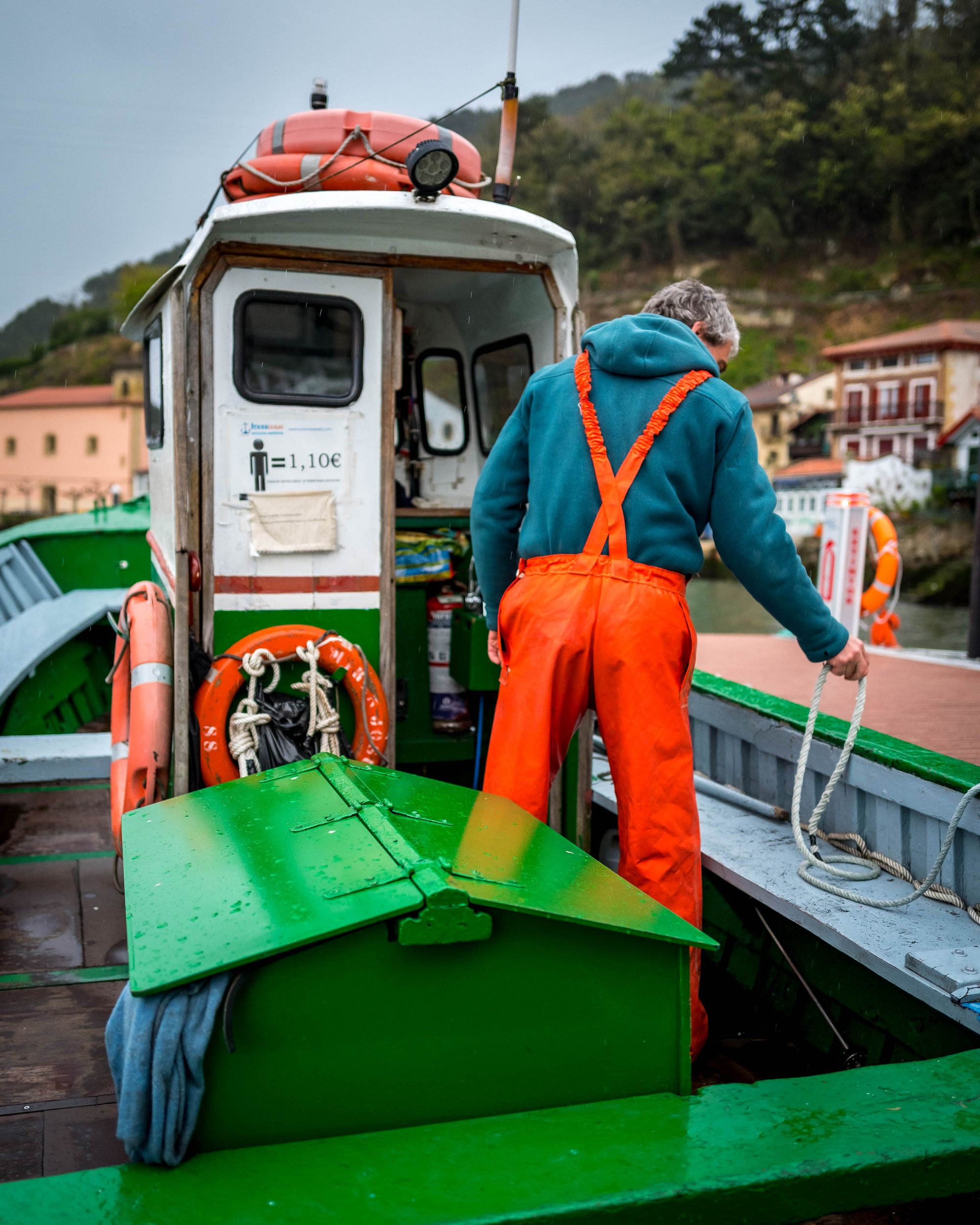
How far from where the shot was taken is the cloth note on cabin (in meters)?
3.99

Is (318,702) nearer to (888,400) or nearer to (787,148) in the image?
(888,400)

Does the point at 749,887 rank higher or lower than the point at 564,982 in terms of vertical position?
lower

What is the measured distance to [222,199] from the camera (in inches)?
164

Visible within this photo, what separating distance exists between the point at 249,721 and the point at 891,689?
5.17m

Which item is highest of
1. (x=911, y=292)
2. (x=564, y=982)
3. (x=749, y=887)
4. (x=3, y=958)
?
(x=911, y=292)

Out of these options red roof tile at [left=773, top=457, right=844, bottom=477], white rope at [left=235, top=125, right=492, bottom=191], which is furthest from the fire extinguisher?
red roof tile at [left=773, top=457, right=844, bottom=477]

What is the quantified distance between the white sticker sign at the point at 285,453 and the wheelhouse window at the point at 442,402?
6.24ft

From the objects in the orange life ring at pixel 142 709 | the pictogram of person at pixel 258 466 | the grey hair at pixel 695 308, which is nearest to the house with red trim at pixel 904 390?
the pictogram of person at pixel 258 466

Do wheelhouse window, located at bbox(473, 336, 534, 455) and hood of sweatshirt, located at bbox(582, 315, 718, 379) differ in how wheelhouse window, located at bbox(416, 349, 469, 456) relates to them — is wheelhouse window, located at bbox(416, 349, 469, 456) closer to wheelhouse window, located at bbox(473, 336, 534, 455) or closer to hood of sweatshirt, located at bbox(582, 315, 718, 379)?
wheelhouse window, located at bbox(473, 336, 534, 455)

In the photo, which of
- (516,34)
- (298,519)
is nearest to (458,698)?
(298,519)

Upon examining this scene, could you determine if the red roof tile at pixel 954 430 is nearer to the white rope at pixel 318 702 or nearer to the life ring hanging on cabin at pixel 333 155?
the life ring hanging on cabin at pixel 333 155

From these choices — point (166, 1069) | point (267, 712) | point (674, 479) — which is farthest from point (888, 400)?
point (166, 1069)

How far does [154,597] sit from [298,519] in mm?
699

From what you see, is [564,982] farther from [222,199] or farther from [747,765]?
[222,199]
